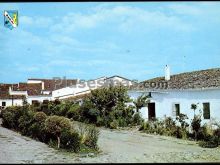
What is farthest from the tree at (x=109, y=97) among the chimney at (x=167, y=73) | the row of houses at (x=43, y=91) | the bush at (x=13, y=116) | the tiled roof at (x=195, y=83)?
the row of houses at (x=43, y=91)

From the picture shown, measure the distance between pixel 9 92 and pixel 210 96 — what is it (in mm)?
48236

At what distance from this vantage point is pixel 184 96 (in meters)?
27.1

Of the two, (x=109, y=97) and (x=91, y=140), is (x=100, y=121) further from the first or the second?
(x=91, y=140)

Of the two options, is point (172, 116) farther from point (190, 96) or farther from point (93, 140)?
point (93, 140)

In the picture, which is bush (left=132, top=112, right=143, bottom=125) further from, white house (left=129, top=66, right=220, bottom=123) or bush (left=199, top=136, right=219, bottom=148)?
bush (left=199, top=136, right=219, bottom=148)

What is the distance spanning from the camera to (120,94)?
32.2m

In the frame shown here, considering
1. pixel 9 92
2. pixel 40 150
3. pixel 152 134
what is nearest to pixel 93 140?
pixel 40 150

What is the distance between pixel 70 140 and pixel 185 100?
12.9 metres

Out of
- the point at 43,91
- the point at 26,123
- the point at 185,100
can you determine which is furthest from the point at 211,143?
the point at 43,91

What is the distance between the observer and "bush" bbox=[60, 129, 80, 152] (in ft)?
52.5

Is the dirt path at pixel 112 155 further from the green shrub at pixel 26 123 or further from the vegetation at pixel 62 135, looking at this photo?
the green shrub at pixel 26 123

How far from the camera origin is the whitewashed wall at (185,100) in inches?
963

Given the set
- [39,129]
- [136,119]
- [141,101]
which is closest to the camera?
[39,129]

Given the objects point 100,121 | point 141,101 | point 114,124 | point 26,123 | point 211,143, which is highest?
point 141,101
